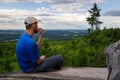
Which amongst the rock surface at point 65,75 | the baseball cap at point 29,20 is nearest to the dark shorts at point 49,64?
the rock surface at point 65,75

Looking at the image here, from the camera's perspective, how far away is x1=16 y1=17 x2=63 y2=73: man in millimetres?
11336

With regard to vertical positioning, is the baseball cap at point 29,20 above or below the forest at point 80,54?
above

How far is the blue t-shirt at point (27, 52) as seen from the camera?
11297 millimetres

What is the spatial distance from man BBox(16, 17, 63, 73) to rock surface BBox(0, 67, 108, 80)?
243 mm

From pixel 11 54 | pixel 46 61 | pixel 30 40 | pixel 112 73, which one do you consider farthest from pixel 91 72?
pixel 11 54

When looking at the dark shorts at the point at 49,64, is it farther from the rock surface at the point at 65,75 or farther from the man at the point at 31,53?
the rock surface at the point at 65,75

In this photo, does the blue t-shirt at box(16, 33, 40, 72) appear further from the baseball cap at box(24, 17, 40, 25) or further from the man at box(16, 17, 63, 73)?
the baseball cap at box(24, 17, 40, 25)

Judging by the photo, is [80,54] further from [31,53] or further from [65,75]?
[31,53]

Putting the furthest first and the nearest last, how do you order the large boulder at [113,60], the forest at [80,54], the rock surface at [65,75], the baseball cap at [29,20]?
the forest at [80,54] → the baseball cap at [29,20] → the rock surface at [65,75] → the large boulder at [113,60]

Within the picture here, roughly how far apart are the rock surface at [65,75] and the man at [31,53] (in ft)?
0.80

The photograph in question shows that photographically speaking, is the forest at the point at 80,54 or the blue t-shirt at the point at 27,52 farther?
the forest at the point at 80,54

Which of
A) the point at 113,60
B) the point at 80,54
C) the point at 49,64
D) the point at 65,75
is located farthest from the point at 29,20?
the point at 80,54

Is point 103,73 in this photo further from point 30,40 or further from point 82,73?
point 30,40

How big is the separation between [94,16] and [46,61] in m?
36.2
